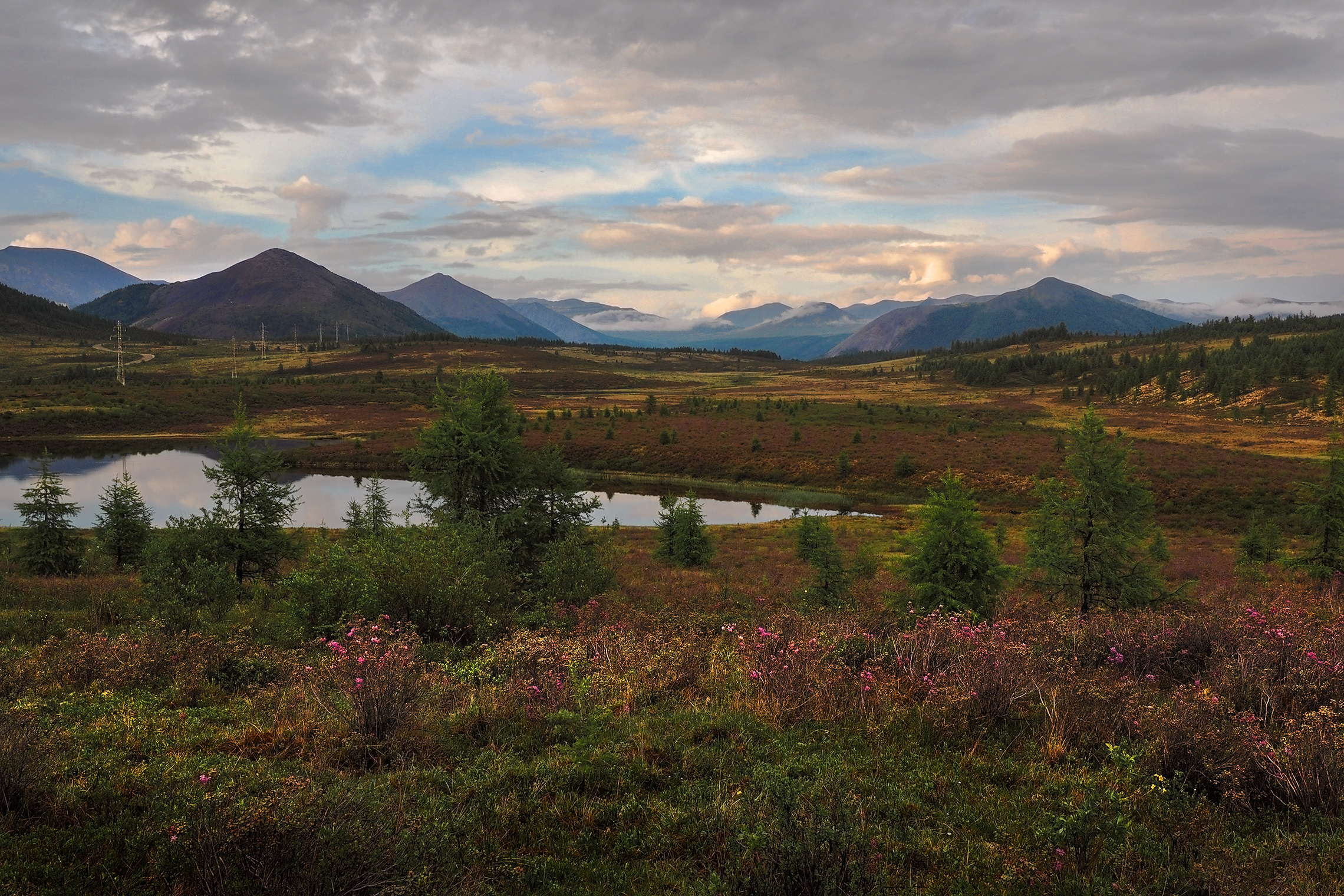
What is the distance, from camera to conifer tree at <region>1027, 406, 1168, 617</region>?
52.4 ft

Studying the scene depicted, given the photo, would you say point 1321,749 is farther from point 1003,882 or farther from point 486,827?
point 486,827

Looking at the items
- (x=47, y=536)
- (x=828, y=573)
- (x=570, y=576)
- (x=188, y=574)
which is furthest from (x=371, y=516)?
(x=828, y=573)

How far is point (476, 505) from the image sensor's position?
21484 mm

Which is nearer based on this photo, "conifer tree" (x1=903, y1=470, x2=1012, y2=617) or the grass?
the grass

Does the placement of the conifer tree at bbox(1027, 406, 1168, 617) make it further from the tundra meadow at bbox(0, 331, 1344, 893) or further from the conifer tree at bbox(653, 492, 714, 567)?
the conifer tree at bbox(653, 492, 714, 567)

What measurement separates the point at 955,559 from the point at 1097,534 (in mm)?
3774

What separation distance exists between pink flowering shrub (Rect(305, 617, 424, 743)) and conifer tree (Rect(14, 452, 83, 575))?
18.8 m

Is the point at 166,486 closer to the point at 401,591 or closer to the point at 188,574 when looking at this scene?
the point at 188,574

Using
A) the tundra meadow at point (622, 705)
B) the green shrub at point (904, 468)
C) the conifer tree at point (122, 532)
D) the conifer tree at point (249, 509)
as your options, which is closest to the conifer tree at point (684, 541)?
the tundra meadow at point (622, 705)

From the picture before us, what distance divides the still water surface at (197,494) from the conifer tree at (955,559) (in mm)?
29538

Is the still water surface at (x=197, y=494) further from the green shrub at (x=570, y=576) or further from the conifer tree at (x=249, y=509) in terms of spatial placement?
the green shrub at (x=570, y=576)

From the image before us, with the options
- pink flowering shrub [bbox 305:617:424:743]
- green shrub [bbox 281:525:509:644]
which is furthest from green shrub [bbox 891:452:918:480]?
pink flowering shrub [bbox 305:617:424:743]

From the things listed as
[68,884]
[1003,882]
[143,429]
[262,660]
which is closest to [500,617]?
[262,660]

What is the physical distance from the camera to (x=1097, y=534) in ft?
52.6
